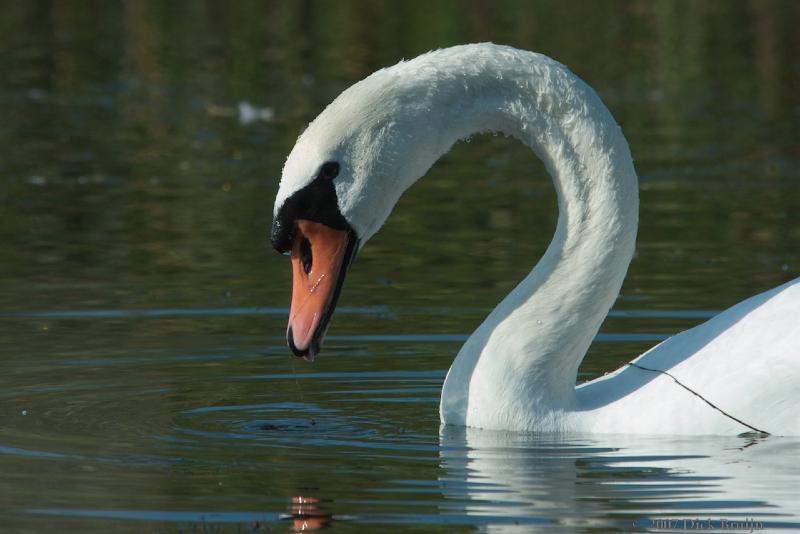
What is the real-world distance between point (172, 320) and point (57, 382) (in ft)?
5.67

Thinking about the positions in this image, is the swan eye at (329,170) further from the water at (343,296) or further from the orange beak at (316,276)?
the water at (343,296)

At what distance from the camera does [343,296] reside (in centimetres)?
1084

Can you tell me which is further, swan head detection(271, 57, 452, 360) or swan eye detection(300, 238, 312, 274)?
swan eye detection(300, 238, 312, 274)

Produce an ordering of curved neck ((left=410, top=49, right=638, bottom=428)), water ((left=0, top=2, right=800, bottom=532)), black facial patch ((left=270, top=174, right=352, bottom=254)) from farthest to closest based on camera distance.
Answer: curved neck ((left=410, top=49, right=638, bottom=428)) → black facial patch ((left=270, top=174, right=352, bottom=254)) → water ((left=0, top=2, right=800, bottom=532))

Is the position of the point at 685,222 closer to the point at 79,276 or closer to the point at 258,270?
the point at 258,270

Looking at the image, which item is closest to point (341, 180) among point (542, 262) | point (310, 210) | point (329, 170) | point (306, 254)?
point (329, 170)

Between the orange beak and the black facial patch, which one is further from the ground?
the black facial patch

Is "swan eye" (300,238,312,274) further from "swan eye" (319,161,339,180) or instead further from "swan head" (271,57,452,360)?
"swan eye" (319,161,339,180)

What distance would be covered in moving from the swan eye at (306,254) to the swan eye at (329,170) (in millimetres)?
291

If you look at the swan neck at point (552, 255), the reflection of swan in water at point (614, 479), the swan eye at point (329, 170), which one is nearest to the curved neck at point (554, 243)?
the swan neck at point (552, 255)

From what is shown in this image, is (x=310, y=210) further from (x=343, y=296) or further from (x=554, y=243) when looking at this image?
(x=343, y=296)

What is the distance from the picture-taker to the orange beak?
6.87 m

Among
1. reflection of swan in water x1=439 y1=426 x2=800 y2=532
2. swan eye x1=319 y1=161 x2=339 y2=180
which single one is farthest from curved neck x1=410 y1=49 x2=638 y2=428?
swan eye x1=319 y1=161 x2=339 y2=180

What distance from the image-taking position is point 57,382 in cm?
845
